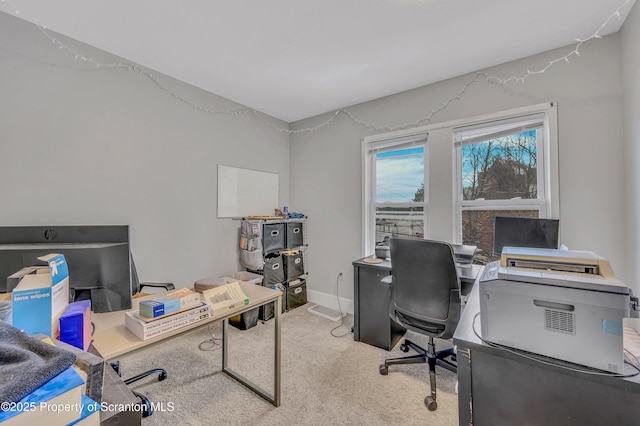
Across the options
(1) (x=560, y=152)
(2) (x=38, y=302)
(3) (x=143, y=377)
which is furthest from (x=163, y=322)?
(1) (x=560, y=152)

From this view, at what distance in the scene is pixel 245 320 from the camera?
2.80 meters

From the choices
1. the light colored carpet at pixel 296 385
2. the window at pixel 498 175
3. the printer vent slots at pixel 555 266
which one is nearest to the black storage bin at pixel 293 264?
the light colored carpet at pixel 296 385

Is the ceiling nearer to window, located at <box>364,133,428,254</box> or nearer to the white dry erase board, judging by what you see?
window, located at <box>364,133,428,254</box>

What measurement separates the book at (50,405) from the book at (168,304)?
57 centimetres

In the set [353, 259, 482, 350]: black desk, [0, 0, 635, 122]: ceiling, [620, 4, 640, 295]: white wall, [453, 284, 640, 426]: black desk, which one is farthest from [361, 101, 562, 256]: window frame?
[453, 284, 640, 426]: black desk

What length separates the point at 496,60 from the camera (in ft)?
7.63

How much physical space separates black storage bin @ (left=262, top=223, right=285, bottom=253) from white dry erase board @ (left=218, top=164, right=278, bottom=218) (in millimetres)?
339

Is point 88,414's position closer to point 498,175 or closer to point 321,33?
point 321,33

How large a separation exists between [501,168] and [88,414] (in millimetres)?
3032

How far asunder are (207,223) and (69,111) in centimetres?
146

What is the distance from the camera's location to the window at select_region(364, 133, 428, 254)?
2.93m

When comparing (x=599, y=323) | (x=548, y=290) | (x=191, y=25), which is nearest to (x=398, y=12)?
(x=191, y=25)

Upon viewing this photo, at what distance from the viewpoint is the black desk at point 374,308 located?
8.04 ft

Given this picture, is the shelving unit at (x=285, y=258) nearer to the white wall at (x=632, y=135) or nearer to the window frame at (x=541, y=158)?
the window frame at (x=541, y=158)
